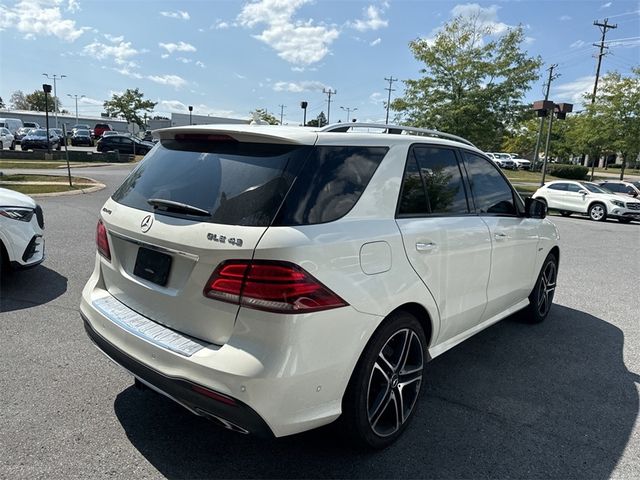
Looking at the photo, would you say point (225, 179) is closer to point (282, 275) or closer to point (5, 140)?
point (282, 275)

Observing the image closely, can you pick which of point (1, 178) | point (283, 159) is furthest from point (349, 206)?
point (1, 178)

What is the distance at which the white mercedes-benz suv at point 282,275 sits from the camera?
210 cm

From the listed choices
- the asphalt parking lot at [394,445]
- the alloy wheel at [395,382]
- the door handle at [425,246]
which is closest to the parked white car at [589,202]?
the asphalt parking lot at [394,445]

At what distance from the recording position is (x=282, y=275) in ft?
6.83

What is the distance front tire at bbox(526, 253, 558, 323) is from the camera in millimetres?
4828

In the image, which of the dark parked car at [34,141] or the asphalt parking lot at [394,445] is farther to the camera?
the dark parked car at [34,141]

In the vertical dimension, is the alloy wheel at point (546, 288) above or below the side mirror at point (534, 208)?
below

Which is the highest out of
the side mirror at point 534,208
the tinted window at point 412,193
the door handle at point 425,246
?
the tinted window at point 412,193

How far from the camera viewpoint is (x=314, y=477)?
2.44 m

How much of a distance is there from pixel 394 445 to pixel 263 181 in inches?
68.4

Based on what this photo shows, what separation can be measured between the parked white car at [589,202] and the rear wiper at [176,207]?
18473 millimetres

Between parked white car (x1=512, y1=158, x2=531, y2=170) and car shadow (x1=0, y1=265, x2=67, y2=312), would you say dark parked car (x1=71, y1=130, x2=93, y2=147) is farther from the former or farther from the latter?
parked white car (x1=512, y1=158, x2=531, y2=170)

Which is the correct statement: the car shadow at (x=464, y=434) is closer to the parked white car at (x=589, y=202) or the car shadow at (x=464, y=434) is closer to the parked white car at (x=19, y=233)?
the parked white car at (x=19, y=233)

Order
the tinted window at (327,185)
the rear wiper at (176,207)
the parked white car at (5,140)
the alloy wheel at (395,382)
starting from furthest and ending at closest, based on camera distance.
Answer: the parked white car at (5,140) < the alloy wheel at (395,382) < the rear wiper at (176,207) < the tinted window at (327,185)
